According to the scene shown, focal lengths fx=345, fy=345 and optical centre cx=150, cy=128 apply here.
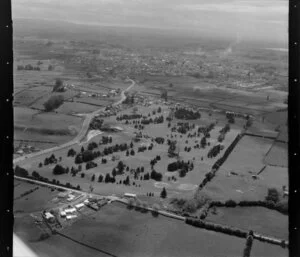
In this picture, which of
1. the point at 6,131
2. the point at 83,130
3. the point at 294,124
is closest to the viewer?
the point at 294,124

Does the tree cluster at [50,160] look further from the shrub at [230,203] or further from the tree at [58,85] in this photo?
the shrub at [230,203]

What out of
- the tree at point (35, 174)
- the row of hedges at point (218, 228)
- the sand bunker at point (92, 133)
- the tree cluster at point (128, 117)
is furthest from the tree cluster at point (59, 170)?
the row of hedges at point (218, 228)

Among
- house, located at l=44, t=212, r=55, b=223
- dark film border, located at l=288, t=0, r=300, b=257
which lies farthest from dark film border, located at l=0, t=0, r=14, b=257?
house, located at l=44, t=212, r=55, b=223

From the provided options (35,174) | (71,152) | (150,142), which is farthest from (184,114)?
(35,174)

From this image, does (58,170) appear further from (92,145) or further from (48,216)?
(48,216)

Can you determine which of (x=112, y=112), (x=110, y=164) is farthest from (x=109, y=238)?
(x=112, y=112)

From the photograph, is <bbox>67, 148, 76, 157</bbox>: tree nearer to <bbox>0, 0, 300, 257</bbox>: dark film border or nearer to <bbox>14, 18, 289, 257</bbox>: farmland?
<bbox>14, 18, 289, 257</bbox>: farmland
